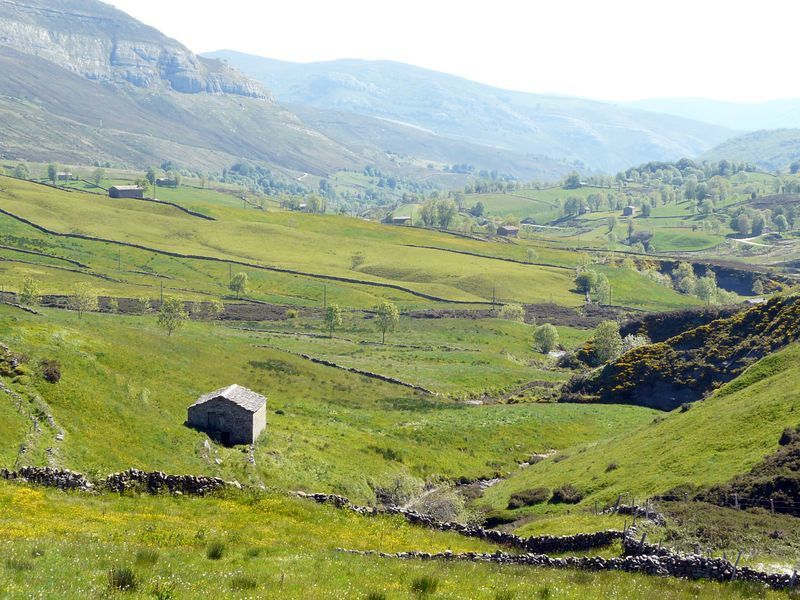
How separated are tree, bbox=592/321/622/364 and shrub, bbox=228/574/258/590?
116237 mm

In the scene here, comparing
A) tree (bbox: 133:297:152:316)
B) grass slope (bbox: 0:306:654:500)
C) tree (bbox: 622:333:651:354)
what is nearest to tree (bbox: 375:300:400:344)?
grass slope (bbox: 0:306:654:500)

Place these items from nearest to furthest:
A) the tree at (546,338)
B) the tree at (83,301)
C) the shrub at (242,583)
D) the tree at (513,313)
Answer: the shrub at (242,583) → the tree at (83,301) → the tree at (546,338) → the tree at (513,313)

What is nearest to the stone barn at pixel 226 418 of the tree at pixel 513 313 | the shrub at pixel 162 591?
the shrub at pixel 162 591

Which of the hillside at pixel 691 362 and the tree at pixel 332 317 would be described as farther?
the tree at pixel 332 317

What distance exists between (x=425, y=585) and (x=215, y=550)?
6.97 meters

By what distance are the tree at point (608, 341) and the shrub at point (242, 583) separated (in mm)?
116237

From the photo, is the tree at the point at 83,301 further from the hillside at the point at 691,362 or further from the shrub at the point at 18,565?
the shrub at the point at 18,565

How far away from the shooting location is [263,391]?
88875 mm

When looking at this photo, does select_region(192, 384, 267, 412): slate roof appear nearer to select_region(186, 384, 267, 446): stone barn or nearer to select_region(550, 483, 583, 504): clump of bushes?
select_region(186, 384, 267, 446): stone barn

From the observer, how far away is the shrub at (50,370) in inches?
2147

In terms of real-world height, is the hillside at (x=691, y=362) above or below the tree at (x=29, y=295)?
above

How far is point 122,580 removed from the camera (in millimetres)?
20797

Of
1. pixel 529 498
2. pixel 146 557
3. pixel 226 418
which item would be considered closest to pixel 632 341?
pixel 529 498

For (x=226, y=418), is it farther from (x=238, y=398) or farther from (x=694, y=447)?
(x=694, y=447)
